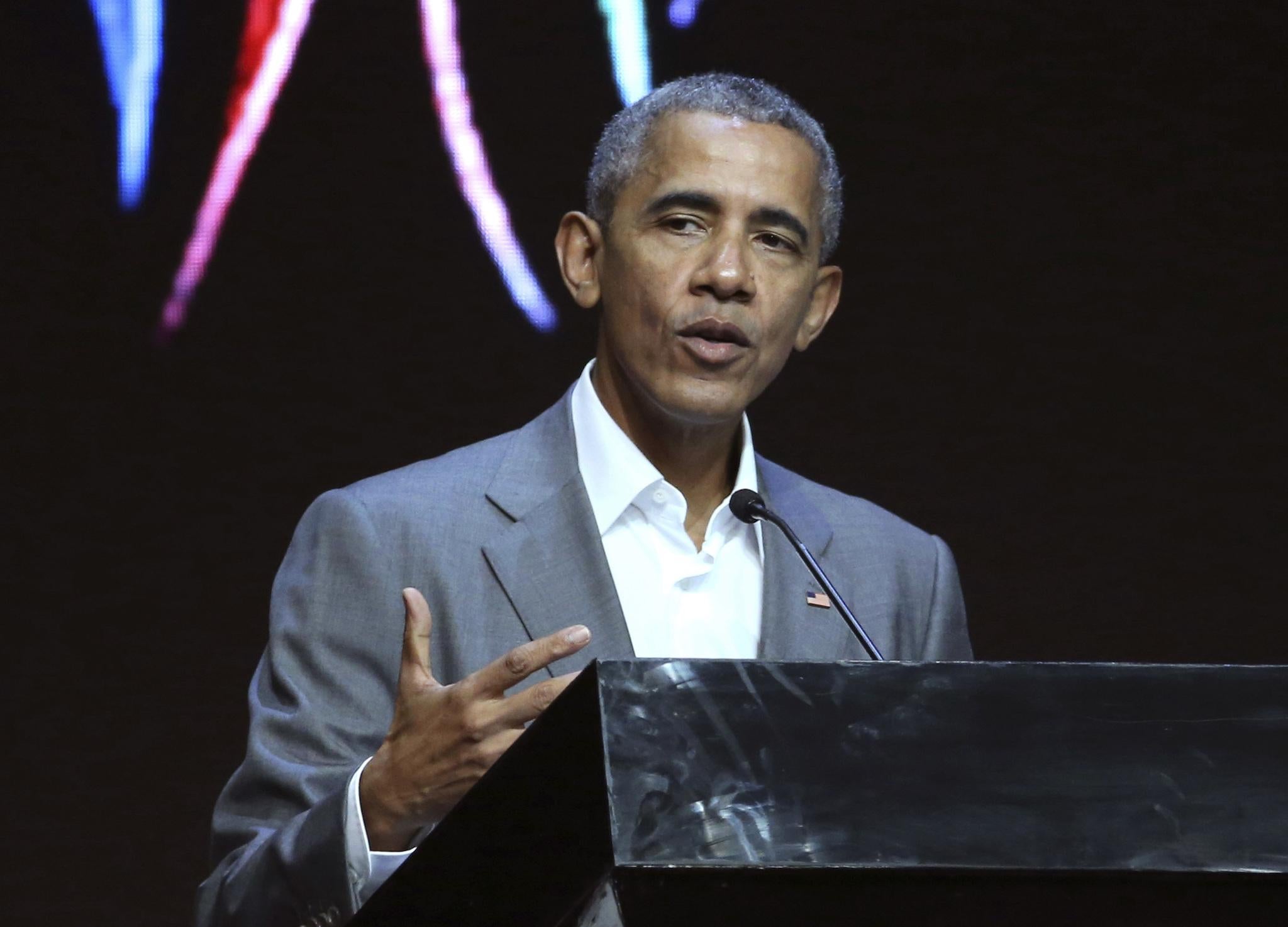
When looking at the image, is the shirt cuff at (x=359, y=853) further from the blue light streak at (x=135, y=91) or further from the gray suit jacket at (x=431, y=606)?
the blue light streak at (x=135, y=91)

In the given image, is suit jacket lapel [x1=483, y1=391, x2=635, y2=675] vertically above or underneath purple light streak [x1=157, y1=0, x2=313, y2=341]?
underneath

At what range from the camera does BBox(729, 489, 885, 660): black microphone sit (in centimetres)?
157

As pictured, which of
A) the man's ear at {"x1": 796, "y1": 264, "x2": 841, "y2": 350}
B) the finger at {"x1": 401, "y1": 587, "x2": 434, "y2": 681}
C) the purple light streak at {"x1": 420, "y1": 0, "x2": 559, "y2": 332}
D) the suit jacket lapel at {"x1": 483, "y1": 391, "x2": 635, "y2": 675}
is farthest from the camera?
the purple light streak at {"x1": 420, "y1": 0, "x2": 559, "y2": 332}

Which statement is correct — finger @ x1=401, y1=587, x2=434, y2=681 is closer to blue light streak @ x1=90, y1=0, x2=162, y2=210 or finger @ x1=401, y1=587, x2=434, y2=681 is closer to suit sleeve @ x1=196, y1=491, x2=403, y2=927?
suit sleeve @ x1=196, y1=491, x2=403, y2=927

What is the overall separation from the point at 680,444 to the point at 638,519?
11 centimetres

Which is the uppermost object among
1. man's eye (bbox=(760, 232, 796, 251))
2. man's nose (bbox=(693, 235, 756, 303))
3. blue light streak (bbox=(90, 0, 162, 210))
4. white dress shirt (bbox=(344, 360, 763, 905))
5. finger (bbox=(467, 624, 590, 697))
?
blue light streak (bbox=(90, 0, 162, 210))

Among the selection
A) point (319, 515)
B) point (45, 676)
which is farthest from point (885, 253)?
point (45, 676)

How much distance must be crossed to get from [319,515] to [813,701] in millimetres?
1162

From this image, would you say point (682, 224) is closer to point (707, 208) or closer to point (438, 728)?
point (707, 208)

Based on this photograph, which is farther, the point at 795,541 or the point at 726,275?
the point at 726,275

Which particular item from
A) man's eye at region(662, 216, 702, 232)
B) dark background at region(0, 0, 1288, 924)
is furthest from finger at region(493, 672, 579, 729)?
dark background at region(0, 0, 1288, 924)

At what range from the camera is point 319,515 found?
189cm

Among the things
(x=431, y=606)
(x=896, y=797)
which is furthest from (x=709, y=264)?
(x=896, y=797)

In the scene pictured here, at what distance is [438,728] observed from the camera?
4.03ft
